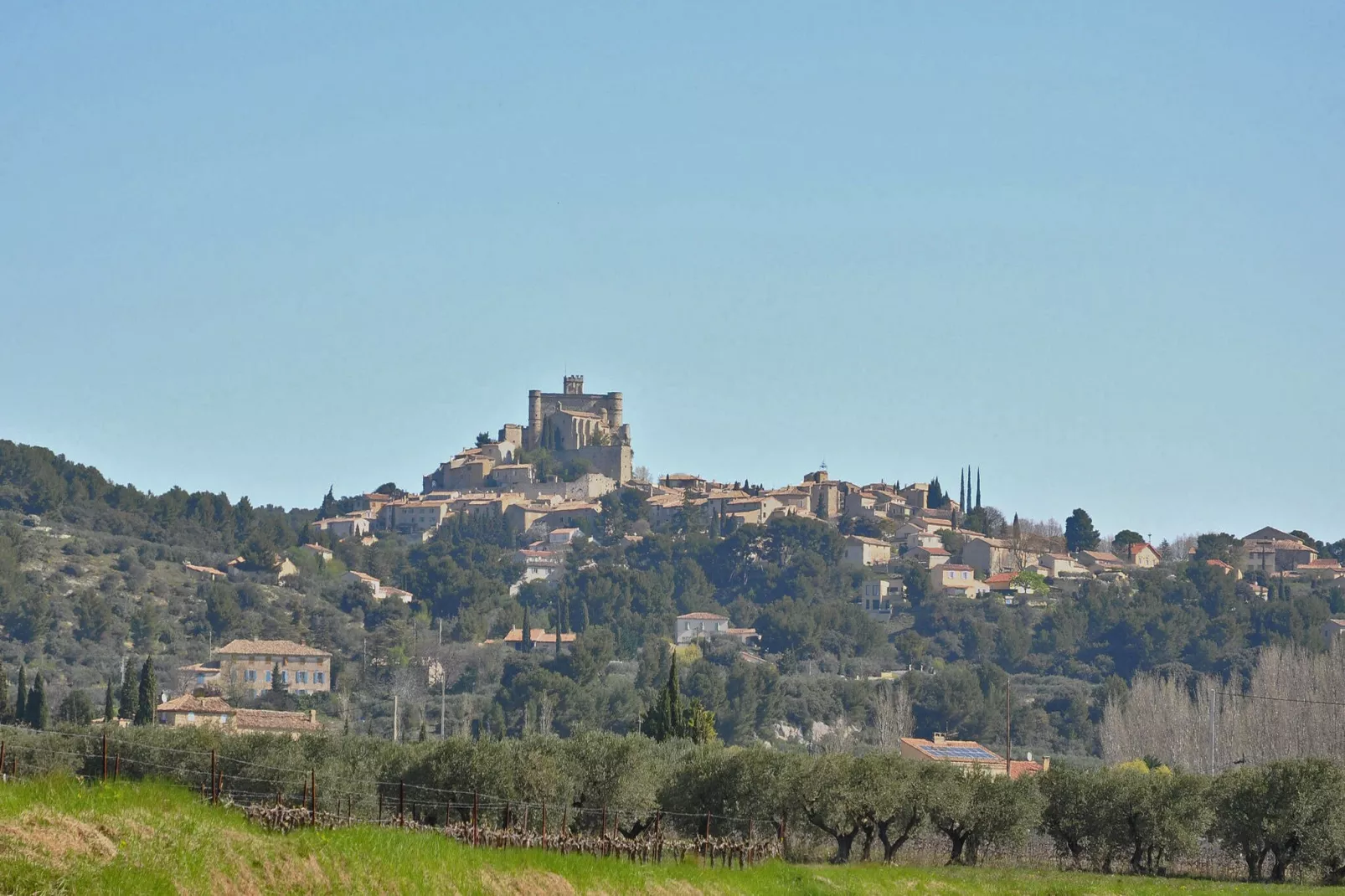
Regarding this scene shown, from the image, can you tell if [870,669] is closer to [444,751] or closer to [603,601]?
[603,601]

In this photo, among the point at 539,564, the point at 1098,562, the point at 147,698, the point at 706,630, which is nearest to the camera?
the point at 147,698

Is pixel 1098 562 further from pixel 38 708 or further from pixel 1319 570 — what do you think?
pixel 38 708

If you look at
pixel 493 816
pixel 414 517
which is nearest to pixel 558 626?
pixel 414 517

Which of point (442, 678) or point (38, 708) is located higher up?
point (442, 678)

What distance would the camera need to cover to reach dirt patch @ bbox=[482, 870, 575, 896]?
2255 centimetres

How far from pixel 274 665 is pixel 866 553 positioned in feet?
212

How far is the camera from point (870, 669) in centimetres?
12438

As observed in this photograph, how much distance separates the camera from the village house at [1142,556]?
160 meters

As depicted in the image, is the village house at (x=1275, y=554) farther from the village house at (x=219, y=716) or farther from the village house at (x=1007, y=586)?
the village house at (x=219, y=716)

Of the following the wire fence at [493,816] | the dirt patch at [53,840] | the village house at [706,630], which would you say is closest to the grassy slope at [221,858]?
the dirt patch at [53,840]

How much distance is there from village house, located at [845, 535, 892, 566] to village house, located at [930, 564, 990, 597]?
7039 millimetres

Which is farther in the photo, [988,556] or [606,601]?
[988,556]

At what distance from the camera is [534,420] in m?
194

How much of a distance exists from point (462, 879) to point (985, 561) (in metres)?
133
